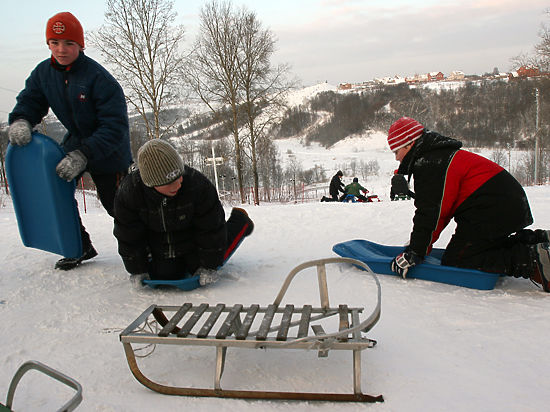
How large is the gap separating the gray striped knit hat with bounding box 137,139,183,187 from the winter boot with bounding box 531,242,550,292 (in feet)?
8.56

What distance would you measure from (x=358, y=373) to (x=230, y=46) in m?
20.6

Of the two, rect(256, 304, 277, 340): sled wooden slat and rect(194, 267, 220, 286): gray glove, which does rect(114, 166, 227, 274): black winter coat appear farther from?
rect(256, 304, 277, 340): sled wooden slat

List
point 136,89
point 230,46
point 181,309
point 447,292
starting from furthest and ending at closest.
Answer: point 230,46, point 136,89, point 447,292, point 181,309

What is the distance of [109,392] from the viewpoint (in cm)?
193

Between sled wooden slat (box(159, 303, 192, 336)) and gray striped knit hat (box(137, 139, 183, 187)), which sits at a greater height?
gray striped knit hat (box(137, 139, 183, 187))

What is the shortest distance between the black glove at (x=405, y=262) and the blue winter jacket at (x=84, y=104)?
2654 millimetres

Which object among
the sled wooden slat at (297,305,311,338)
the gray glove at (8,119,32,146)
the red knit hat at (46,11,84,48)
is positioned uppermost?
the red knit hat at (46,11,84,48)

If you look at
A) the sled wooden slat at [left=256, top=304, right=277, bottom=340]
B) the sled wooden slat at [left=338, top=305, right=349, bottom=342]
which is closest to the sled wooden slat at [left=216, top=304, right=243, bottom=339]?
the sled wooden slat at [left=256, top=304, right=277, bottom=340]

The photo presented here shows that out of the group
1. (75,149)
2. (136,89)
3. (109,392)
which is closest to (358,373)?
(109,392)

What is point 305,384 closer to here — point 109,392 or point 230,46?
point 109,392

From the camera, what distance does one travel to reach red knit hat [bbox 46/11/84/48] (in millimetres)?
3260

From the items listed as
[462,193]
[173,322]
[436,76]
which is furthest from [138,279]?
[436,76]

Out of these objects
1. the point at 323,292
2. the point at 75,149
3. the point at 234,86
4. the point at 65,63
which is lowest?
the point at 323,292

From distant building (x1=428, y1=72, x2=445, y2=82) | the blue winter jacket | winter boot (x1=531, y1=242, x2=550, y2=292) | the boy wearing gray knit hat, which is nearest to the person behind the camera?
winter boot (x1=531, y1=242, x2=550, y2=292)
